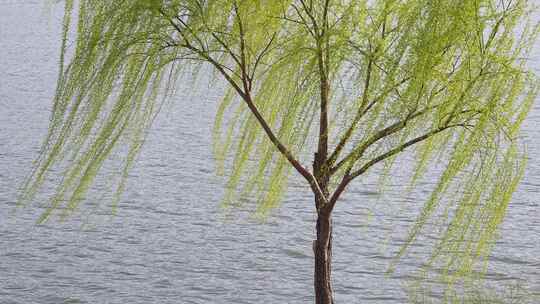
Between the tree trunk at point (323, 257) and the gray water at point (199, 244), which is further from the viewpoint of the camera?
the gray water at point (199, 244)

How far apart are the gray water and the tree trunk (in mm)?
2891

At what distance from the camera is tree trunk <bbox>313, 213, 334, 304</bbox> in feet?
11.3

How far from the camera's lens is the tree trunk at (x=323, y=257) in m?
3.46

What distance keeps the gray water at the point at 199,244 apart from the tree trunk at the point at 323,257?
2.89 metres

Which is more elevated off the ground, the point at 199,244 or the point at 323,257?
the point at 323,257

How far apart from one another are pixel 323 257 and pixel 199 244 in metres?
4.12

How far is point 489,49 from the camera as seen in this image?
306cm

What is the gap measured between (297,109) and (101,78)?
0.64 metres

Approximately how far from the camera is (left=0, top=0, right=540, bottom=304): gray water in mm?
6699

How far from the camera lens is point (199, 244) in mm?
7535

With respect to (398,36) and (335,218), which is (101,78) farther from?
(335,218)

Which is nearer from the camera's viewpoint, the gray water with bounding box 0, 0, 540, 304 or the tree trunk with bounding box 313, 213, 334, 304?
the tree trunk with bounding box 313, 213, 334, 304

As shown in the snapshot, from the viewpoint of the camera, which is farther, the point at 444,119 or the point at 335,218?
the point at 335,218

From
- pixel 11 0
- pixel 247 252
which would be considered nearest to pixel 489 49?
pixel 247 252
